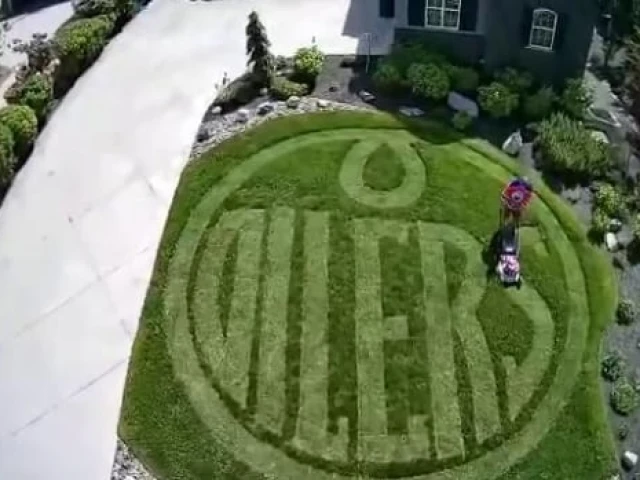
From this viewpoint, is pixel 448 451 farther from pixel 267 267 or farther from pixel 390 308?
pixel 267 267

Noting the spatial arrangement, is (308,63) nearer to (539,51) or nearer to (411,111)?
(411,111)

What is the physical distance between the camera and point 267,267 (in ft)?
94.6

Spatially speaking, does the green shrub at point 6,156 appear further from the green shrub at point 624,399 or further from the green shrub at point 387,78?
the green shrub at point 624,399

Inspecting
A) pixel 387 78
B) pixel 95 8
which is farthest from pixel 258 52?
pixel 95 8

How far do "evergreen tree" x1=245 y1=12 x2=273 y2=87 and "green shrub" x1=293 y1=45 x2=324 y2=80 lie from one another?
89 centimetres

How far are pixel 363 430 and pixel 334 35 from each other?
15.8 metres

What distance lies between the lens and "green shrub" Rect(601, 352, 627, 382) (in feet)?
86.7

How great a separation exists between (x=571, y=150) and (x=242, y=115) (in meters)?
10.2

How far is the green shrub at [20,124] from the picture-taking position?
3158cm

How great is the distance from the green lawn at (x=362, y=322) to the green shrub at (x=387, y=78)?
156cm

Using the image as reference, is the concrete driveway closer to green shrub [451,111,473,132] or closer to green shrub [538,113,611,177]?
green shrub [451,111,473,132]

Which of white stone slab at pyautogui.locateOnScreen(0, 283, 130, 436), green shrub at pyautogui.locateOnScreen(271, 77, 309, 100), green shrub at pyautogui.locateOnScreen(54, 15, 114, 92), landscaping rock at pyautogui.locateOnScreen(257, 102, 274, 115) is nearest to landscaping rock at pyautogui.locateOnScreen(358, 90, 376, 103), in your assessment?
green shrub at pyautogui.locateOnScreen(271, 77, 309, 100)

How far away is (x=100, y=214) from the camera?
3048 centimetres

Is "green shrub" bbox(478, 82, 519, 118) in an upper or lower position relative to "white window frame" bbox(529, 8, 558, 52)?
lower
